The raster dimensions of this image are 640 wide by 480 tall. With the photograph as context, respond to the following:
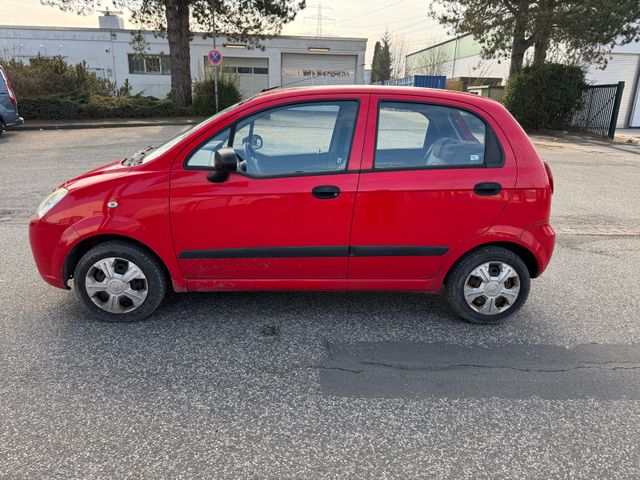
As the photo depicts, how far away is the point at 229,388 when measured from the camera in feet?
9.41

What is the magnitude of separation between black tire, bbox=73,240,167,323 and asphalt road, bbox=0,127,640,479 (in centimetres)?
12

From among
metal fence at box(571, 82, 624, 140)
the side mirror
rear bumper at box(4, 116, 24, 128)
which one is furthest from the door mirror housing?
metal fence at box(571, 82, 624, 140)

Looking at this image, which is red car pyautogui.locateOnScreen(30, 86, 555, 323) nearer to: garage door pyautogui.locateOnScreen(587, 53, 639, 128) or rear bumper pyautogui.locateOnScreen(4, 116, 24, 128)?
rear bumper pyautogui.locateOnScreen(4, 116, 24, 128)

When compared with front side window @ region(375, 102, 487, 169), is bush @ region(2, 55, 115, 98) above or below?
above

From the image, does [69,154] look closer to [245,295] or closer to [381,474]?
[245,295]

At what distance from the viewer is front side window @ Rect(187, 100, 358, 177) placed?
3418 mm

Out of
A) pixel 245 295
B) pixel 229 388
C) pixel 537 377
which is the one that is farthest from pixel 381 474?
pixel 245 295

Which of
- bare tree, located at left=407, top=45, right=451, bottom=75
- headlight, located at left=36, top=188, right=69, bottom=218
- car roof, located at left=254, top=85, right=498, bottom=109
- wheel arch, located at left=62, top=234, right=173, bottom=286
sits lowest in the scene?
wheel arch, located at left=62, top=234, right=173, bottom=286

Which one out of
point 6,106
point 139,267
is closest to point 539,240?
point 139,267

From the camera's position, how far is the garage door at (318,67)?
38.4m

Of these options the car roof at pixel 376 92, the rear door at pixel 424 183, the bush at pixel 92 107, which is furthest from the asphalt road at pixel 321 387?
the bush at pixel 92 107

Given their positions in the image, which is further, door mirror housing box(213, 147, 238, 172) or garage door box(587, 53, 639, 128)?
garage door box(587, 53, 639, 128)

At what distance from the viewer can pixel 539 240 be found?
3596mm

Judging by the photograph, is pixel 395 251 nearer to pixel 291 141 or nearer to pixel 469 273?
pixel 469 273
